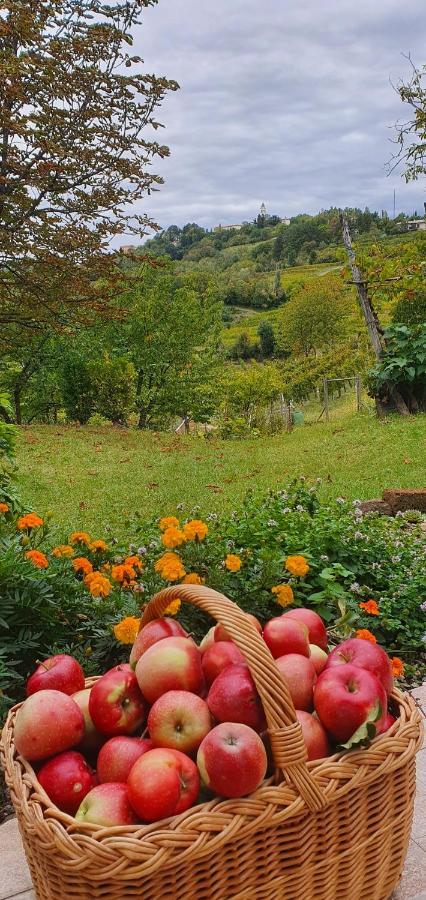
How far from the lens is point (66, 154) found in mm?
4730

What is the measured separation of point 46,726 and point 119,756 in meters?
0.16

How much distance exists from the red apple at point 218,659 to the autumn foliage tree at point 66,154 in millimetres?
3918

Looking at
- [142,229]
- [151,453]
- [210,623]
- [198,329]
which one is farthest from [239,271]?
[210,623]

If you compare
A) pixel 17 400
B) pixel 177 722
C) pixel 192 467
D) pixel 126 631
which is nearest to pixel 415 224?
pixel 17 400

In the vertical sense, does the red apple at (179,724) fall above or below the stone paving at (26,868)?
above

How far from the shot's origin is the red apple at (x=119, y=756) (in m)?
1.35

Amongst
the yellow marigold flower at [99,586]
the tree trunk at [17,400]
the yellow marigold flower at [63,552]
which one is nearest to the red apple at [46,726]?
the yellow marigold flower at [99,586]

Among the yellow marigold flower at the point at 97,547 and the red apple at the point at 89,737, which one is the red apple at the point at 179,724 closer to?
the red apple at the point at 89,737

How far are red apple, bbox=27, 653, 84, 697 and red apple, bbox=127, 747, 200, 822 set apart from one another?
0.37m

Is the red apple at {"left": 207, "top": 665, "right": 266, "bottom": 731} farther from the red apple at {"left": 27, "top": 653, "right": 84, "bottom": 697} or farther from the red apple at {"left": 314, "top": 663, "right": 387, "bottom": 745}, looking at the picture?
the red apple at {"left": 27, "top": 653, "right": 84, "bottom": 697}

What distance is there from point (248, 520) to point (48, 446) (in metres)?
8.32

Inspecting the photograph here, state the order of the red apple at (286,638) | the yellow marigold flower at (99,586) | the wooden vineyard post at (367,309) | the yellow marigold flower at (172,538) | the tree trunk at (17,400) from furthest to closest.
Answer: the tree trunk at (17,400), the wooden vineyard post at (367,309), the yellow marigold flower at (172,538), the yellow marigold flower at (99,586), the red apple at (286,638)

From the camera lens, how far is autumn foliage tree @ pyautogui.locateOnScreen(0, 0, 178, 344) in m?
4.62

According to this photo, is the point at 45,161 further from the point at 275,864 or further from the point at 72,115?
the point at 275,864
